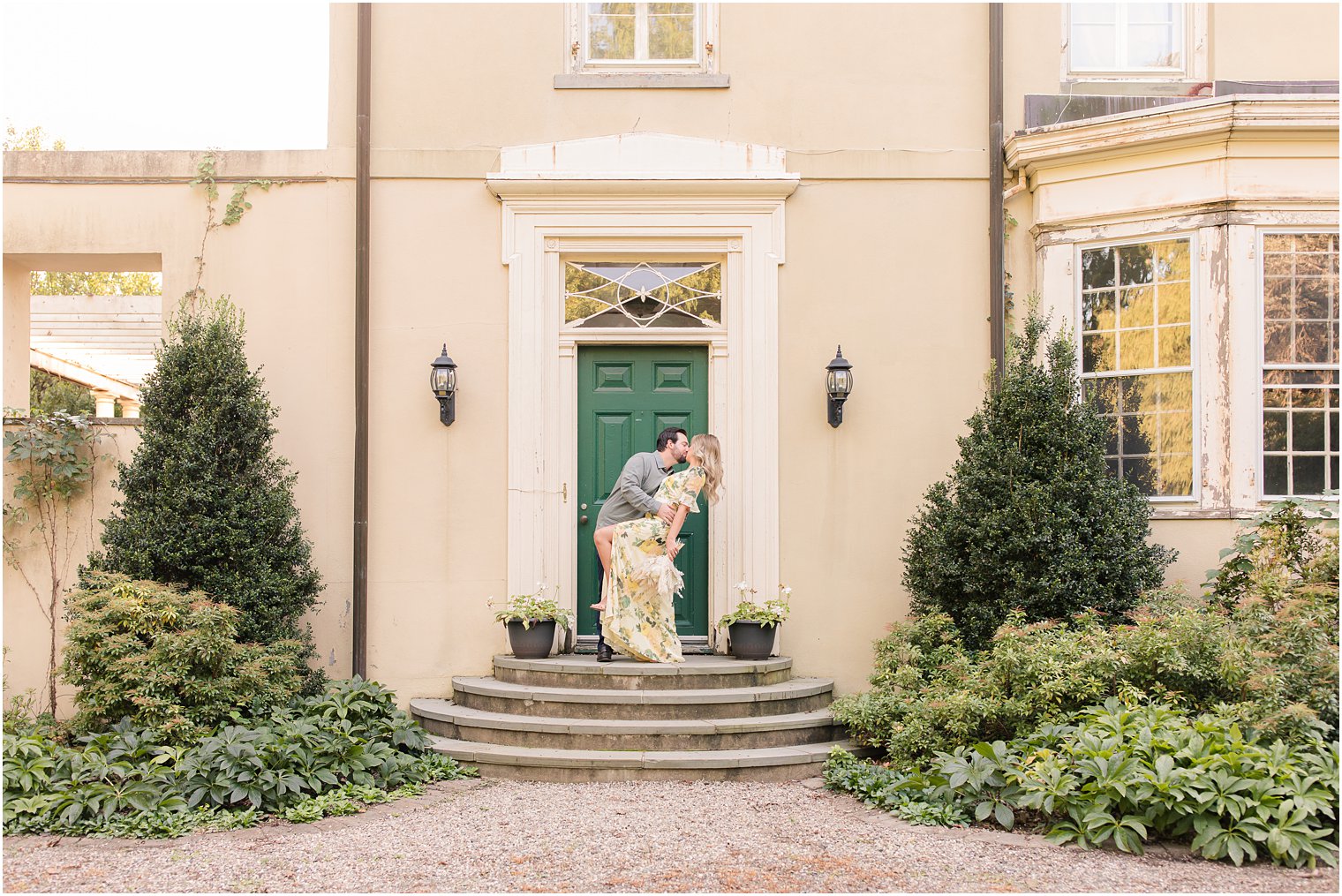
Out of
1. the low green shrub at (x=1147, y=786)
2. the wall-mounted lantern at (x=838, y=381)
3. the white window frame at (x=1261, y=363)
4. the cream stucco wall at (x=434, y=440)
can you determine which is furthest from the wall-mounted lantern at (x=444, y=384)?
the white window frame at (x=1261, y=363)

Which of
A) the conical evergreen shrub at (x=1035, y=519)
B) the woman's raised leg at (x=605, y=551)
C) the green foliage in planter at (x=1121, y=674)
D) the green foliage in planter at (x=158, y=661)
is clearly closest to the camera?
the green foliage in planter at (x=1121, y=674)

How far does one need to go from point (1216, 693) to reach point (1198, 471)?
77.7 inches

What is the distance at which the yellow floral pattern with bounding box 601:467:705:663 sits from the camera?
6551 millimetres

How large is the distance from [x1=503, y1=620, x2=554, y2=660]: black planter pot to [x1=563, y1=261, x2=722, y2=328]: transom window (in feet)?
7.08

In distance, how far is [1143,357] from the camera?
7.05 m

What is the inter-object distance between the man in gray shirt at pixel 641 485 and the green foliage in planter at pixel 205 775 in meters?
1.60

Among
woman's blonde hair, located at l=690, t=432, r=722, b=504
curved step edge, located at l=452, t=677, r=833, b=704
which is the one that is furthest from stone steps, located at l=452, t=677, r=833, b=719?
woman's blonde hair, located at l=690, t=432, r=722, b=504

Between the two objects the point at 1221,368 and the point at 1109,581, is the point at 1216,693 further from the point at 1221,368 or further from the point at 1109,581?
the point at 1221,368

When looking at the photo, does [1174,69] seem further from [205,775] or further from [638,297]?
[205,775]

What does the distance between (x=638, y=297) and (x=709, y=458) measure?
153cm

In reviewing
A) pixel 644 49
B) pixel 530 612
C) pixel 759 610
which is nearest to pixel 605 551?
pixel 530 612

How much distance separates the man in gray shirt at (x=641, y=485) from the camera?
6676 millimetres

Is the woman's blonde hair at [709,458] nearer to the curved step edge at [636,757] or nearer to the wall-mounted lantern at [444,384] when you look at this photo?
the curved step edge at [636,757]

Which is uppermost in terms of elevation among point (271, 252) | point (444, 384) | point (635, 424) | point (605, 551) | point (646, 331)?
point (271, 252)
